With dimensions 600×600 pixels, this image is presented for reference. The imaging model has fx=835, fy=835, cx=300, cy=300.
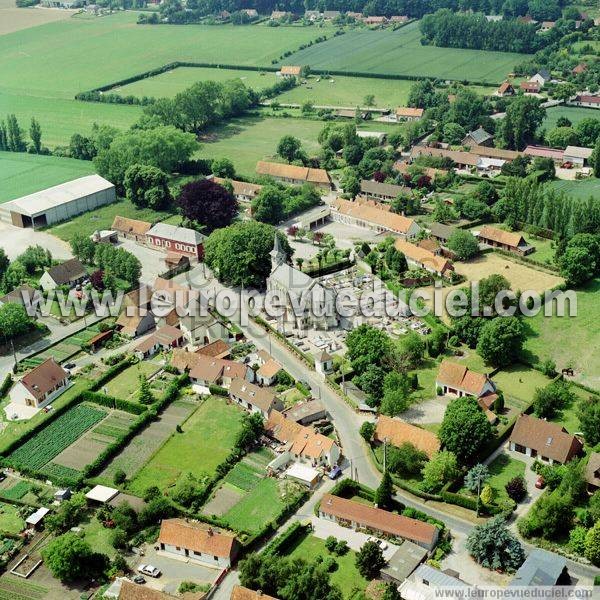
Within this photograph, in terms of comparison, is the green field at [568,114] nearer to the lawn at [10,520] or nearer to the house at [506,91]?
the house at [506,91]

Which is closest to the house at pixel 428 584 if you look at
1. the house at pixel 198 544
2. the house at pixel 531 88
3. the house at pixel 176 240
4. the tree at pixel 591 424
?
the house at pixel 198 544

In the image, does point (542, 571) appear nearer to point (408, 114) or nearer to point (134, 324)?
point (134, 324)

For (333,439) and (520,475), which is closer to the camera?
(520,475)

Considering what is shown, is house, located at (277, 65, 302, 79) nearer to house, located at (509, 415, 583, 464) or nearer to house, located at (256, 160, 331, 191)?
house, located at (256, 160, 331, 191)

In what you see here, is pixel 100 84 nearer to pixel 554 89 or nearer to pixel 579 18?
pixel 554 89

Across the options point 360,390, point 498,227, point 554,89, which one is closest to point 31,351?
point 360,390

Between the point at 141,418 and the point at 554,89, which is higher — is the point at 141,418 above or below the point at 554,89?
below

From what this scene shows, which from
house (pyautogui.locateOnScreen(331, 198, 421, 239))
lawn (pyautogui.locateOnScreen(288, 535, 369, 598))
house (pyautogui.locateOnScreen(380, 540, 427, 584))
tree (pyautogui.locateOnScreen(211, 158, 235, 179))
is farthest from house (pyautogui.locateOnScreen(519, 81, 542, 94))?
lawn (pyautogui.locateOnScreen(288, 535, 369, 598))
